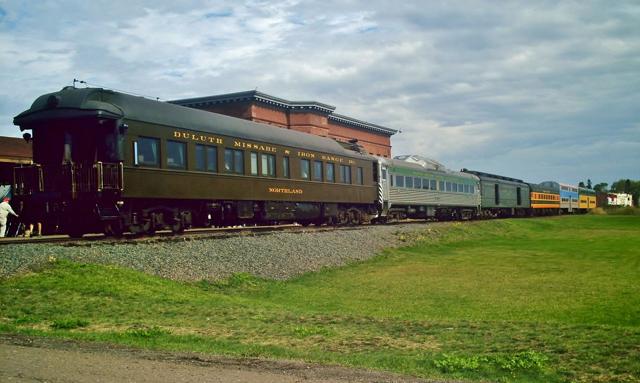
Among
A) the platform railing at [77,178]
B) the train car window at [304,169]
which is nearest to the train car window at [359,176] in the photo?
the train car window at [304,169]

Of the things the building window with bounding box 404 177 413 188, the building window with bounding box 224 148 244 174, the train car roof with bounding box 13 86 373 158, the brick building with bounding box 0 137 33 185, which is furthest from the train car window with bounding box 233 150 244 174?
the brick building with bounding box 0 137 33 185

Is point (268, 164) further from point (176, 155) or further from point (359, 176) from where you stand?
point (359, 176)

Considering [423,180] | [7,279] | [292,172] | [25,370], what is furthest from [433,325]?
[423,180]

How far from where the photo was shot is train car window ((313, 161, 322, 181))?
27031 millimetres

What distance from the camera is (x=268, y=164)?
23719 millimetres

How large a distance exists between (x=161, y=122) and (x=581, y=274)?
44.6 ft

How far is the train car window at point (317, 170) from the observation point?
27031mm

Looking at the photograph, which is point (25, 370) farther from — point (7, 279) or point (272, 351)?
point (7, 279)

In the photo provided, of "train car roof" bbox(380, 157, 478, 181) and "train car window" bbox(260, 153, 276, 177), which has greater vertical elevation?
"train car roof" bbox(380, 157, 478, 181)

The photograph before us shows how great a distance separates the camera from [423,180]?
40156mm

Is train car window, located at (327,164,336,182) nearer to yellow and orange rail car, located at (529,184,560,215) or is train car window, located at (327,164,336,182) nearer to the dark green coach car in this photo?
the dark green coach car

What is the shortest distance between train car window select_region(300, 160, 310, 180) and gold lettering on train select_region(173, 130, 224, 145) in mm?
5590

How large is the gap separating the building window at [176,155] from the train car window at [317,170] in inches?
342

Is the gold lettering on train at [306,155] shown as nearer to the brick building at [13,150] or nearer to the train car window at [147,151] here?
the train car window at [147,151]
